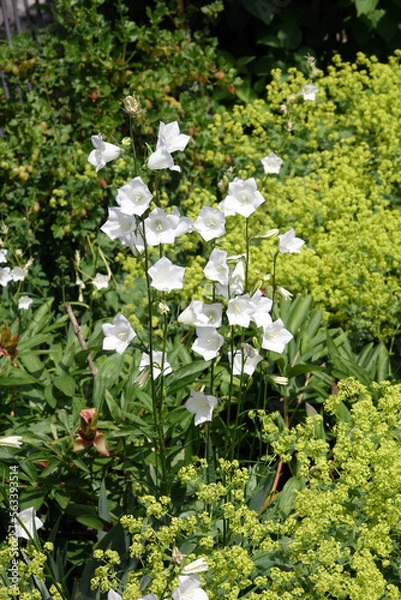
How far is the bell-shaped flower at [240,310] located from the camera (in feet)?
6.89

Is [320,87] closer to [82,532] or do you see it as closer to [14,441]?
[82,532]

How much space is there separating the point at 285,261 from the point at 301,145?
1.25 meters

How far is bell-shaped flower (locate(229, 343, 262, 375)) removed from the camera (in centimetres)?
226

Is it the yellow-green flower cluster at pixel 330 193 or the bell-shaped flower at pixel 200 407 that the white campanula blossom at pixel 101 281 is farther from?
the bell-shaped flower at pixel 200 407

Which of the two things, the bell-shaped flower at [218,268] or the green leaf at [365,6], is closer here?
the bell-shaped flower at [218,268]

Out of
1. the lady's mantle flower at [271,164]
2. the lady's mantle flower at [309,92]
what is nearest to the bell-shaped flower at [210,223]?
the lady's mantle flower at [271,164]

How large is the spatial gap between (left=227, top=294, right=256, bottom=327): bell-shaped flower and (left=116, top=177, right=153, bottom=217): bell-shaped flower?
13.9 inches

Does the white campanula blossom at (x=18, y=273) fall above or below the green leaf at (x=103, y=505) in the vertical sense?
above

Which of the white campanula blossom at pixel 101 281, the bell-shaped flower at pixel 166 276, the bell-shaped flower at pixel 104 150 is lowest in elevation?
the white campanula blossom at pixel 101 281

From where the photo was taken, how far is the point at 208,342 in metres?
2.19

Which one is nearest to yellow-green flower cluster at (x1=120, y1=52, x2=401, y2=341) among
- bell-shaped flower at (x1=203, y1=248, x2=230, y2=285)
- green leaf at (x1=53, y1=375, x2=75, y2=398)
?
bell-shaped flower at (x1=203, y1=248, x2=230, y2=285)

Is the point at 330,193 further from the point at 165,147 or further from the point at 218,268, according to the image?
the point at 165,147

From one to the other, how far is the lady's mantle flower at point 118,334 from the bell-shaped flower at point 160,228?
281 mm

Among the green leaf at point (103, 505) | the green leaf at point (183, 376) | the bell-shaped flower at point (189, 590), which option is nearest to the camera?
the bell-shaped flower at point (189, 590)
